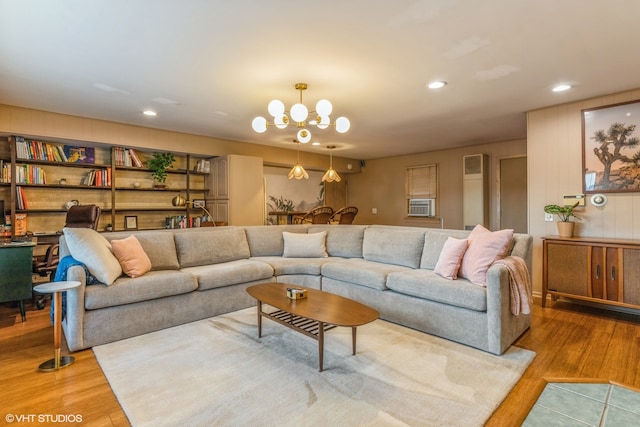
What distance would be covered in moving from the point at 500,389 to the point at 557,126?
3370 mm

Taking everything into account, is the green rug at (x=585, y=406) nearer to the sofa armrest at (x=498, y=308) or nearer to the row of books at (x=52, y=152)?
the sofa armrest at (x=498, y=308)

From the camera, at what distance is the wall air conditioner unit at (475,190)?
19.9 feet

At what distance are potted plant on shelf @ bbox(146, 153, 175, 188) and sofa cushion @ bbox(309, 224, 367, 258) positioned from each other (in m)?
2.96

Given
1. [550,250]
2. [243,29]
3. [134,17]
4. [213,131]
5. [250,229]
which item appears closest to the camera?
[134,17]

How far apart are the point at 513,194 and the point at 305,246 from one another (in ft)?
13.9

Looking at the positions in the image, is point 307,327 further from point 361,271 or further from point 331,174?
point 331,174

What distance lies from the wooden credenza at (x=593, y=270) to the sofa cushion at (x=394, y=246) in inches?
58.9

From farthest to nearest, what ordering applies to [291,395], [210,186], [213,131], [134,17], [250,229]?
1. [210,186]
2. [213,131]
3. [250,229]
4. [134,17]
5. [291,395]

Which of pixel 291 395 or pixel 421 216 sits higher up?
pixel 421 216

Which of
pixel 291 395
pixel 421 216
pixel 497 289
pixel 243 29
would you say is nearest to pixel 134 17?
pixel 243 29

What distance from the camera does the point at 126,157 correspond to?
16.1ft

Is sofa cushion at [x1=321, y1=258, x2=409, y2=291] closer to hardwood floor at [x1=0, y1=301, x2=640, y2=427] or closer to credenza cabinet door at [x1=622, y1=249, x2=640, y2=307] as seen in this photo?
hardwood floor at [x1=0, y1=301, x2=640, y2=427]

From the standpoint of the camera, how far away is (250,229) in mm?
4406

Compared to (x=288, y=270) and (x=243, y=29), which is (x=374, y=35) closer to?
(x=243, y=29)
